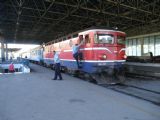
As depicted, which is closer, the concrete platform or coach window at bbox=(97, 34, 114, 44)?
the concrete platform

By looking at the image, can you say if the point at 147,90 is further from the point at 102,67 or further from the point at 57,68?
the point at 57,68

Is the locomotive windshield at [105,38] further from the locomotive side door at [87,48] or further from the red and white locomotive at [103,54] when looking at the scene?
the locomotive side door at [87,48]

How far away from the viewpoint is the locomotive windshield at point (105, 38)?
13570 mm

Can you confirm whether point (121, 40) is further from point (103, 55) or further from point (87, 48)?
point (87, 48)

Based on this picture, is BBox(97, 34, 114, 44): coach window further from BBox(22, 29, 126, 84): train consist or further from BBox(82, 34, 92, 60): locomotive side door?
BBox(82, 34, 92, 60): locomotive side door

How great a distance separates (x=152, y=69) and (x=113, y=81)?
5412mm

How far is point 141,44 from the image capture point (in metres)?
36.3

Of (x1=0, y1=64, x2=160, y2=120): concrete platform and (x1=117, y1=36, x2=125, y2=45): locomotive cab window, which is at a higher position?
(x1=117, y1=36, x2=125, y2=45): locomotive cab window

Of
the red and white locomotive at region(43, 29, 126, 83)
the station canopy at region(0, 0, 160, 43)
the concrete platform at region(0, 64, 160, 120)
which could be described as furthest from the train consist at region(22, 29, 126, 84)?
the station canopy at region(0, 0, 160, 43)

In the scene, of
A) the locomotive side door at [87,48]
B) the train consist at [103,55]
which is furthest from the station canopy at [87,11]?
the locomotive side door at [87,48]

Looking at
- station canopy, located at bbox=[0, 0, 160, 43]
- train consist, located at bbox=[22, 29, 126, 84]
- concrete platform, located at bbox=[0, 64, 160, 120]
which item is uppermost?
station canopy, located at bbox=[0, 0, 160, 43]

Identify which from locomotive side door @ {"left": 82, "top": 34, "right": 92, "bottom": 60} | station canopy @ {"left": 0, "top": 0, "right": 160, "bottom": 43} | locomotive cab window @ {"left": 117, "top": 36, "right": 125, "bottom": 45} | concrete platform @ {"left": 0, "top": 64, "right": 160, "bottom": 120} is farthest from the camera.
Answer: station canopy @ {"left": 0, "top": 0, "right": 160, "bottom": 43}

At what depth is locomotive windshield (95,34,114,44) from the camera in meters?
13.6

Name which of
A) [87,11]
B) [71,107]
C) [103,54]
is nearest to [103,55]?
[103,54]
